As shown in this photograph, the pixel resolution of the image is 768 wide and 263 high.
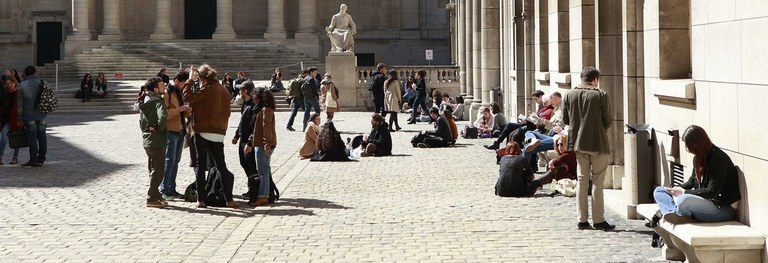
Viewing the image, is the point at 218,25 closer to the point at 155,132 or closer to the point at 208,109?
the point at 155,132

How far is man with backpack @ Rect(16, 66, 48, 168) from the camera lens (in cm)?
2023

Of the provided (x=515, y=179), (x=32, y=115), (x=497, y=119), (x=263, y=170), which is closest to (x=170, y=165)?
(x=263, y=170)

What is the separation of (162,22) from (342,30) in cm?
1989

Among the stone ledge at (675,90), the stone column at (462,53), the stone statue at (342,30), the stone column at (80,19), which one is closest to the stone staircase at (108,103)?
the stone statue at (342,30)

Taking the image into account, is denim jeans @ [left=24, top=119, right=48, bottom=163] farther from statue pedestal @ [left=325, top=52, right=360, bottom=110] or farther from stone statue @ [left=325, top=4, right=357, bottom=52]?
statue pedestal @ [left=325, top=52, right=360, bottom=110]

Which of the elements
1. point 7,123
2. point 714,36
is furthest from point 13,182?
point 714,36

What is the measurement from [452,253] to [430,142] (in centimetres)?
1397

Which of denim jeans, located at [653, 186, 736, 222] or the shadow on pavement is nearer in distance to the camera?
denim jeans, located at [653, 186, 736, 222]

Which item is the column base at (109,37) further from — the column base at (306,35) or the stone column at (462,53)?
the stone column at (462,53)

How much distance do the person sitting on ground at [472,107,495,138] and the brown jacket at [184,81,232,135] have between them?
13.5 metres

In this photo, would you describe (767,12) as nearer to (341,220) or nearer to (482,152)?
(341,220)

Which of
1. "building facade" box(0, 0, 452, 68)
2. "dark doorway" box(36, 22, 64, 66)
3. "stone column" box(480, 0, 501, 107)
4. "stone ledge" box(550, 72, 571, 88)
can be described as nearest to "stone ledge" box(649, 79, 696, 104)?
"stone ledge" box(550, 72, 571, 88)

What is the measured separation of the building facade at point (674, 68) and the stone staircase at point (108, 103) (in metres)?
23.4

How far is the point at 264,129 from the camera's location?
1461 centimetres
